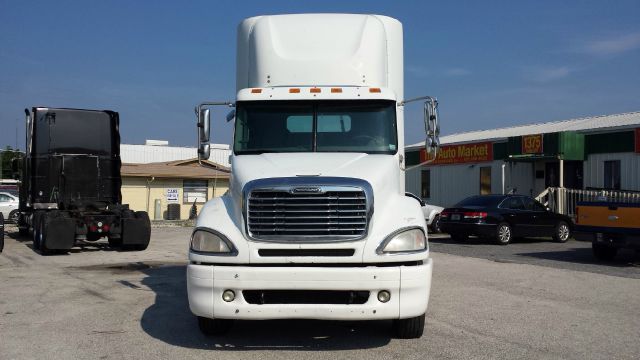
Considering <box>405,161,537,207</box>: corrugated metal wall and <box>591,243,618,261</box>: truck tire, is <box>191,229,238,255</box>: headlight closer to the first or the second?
<box>591,243,618,261</box>: truck tire

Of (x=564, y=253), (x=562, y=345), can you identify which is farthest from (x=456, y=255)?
(x=562, y=345)

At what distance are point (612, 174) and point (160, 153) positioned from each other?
3667 centimetres

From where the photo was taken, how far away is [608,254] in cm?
1460

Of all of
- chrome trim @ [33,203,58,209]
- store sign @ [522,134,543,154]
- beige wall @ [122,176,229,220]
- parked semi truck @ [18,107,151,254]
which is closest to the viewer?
parked semi truck @ [18,107,151,254]

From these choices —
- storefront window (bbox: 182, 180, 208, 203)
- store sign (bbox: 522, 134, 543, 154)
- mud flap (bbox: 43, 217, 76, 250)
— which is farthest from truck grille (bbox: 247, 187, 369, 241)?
storefront window (bbox: 182, 180, 208, 203)

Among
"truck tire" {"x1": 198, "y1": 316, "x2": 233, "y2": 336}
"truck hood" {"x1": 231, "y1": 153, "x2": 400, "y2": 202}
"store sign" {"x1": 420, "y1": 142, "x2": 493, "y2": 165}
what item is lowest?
"truck tire" {"x1": 198, "y1": 316, "x2": 233, "y2": 336}

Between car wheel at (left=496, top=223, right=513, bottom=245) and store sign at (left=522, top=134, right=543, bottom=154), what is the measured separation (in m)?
6.93

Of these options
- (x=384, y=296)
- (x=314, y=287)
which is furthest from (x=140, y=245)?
(x=384, y=296)

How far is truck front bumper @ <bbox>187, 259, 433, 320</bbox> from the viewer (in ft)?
19.6

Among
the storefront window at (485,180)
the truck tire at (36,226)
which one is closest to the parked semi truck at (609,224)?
the truck tire at (36,226)

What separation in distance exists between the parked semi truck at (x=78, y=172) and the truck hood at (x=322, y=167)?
10174 millimetres

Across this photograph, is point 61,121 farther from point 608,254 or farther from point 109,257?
point 608,254

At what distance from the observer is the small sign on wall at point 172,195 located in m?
35.4

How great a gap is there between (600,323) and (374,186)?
3.36 meters
